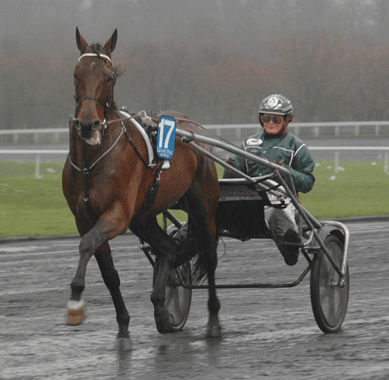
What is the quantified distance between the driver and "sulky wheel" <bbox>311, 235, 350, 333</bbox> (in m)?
0.21

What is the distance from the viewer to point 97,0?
42656 mm

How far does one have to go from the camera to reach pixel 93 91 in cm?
497

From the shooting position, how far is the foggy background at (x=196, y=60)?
113ft

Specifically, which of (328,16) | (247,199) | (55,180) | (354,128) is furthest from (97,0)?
(247,199)

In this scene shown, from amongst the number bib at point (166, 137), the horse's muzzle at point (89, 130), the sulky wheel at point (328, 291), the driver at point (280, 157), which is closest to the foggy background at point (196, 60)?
the driver at point (280, 157)

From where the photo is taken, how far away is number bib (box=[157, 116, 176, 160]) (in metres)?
5.34

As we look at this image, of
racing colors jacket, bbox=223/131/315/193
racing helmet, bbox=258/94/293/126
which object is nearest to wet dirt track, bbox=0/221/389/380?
racing colors jacket, bbox=223/131/315/193

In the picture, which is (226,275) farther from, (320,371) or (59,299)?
(320,371)

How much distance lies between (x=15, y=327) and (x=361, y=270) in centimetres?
394

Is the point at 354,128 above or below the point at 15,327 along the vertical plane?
above

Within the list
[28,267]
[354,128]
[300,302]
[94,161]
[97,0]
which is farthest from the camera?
[97,0]

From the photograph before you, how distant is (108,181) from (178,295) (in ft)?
4.36

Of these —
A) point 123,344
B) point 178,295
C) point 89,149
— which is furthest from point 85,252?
point 178,295

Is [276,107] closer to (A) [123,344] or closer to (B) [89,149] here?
(B) [89,149]
